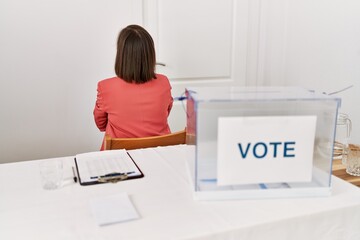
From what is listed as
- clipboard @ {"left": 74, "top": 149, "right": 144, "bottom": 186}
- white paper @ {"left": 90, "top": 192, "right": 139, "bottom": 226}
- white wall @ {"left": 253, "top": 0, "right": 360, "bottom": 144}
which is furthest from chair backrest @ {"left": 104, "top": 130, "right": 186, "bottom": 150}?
white wall @ {"left": 253, "top": 0, "right": 360, "bottom": 144}

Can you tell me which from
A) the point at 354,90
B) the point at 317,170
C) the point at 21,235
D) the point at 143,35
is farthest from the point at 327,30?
the point at 21,235

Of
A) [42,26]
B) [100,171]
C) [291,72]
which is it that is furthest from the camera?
[291,72]

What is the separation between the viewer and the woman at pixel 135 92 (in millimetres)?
1666

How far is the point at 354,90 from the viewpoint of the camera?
225 centimetres

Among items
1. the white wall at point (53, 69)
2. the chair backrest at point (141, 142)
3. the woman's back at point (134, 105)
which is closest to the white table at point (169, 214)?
the chair backrest at point (141, 142)

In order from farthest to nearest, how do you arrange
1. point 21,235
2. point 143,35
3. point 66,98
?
1. point 66,98
2. point 143,35
3. point 21,235

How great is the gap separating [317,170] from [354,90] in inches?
60.4

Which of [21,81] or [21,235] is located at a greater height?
[21,81]

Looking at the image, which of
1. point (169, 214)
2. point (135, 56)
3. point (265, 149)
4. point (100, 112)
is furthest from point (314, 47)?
point (169, 214)

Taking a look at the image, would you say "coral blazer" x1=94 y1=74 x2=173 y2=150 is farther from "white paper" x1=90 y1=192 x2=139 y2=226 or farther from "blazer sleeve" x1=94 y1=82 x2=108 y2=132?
"white paper" x1=90 y1=192 x2=139 y2=226

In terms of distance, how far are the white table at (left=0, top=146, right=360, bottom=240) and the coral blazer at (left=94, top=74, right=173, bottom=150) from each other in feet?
2.16

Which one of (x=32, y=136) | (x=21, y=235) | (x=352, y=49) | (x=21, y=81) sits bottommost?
(x=32, y=136)

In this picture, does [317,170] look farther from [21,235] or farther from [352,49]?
[352,49]

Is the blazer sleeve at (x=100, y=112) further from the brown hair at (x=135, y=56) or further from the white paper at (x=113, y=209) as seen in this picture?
the white paper at (x=113, y=209)
